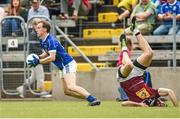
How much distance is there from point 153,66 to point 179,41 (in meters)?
1.09

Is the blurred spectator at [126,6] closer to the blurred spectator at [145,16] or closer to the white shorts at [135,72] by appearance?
the blurred spectator at [145,16]

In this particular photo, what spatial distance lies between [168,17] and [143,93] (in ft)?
15.5

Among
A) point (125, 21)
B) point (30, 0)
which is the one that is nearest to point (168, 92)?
point (125, 21)

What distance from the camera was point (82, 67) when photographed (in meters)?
21.2

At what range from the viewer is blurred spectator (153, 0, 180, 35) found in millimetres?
20578

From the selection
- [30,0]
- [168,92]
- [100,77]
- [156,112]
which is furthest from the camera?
[30,0]

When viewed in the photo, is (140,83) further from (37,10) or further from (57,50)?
(37,10)

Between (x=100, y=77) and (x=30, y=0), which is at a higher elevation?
(x=30, y=0)

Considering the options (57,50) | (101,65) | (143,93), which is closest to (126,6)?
(101,65)

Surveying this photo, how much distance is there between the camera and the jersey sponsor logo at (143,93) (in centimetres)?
1623

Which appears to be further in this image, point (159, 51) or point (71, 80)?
point (159, 51)

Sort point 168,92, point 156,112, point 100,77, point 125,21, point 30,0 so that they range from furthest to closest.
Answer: point 30,0, point 125,21, point 100,77, point 168,92, point 156,112

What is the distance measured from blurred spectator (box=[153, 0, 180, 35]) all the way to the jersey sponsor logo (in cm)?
448

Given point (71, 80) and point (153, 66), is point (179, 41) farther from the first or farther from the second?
point (71, 80)
